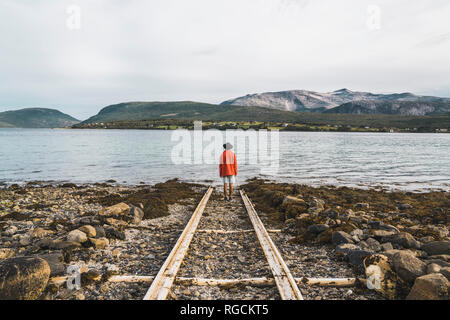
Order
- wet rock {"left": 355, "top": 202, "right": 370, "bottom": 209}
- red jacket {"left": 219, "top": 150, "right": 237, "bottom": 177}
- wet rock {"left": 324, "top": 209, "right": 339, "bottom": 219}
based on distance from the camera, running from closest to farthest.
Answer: wet rock {"left": 324, "top": 209, "right": 339, "bottom": 219}, wet rock {"left": 355, "top": 202, "right": 370, "bottom": 209}, red jacket {"left": 219, "top": 150, "right": 237, "bottom": 177}

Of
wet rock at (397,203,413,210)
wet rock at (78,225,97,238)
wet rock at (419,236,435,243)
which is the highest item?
wet rock at (78,225,97,238)

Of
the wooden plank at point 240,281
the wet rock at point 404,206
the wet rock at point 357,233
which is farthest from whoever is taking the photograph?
the wet rock at point 404,206

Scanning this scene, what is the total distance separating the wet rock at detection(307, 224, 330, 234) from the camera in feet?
27.7

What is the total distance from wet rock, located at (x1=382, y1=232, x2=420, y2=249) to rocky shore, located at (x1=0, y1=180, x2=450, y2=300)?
0.02m

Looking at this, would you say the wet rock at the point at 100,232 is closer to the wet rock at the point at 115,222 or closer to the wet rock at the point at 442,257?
the wet rock at the point at 115,222

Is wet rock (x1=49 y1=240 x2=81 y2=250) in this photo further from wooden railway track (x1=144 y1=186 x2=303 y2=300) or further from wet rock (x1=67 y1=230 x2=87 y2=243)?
wooden railway track (x1=144 y1=186 x2=303 y2=300)

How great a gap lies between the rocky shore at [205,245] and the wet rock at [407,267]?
0.05ft

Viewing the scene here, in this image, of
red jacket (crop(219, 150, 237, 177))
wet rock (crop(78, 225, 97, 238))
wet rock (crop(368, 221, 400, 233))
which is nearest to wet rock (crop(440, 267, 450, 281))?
wet rock (crop(368, 221, 400, 233))

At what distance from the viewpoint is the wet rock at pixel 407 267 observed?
16.7 feet

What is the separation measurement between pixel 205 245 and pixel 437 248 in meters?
5.86

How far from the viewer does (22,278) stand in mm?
4719

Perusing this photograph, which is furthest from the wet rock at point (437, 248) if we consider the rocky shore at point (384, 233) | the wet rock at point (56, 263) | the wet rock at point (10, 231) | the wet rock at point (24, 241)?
the wet rock at point (10, 231)

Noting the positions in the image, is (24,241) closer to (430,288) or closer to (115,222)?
(115,222)

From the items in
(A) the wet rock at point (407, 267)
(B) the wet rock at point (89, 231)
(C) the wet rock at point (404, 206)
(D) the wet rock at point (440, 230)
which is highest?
(A) the wet rock at point (407, 267)
